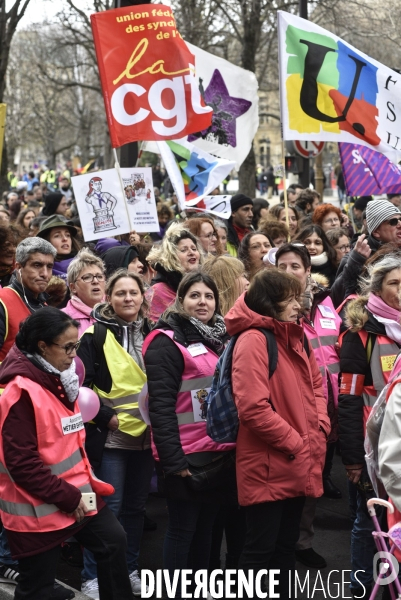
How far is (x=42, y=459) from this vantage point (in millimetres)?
3824

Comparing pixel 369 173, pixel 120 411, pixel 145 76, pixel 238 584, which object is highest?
pixel 145 76

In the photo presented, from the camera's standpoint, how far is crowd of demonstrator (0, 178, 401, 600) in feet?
12.7

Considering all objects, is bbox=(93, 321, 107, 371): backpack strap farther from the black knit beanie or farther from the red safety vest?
the black knit beanie

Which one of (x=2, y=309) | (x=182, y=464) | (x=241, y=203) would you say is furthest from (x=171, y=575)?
(x=241, y=203)

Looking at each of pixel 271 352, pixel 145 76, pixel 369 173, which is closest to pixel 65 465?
pixel 271 352

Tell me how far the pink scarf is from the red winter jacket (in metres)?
0.59

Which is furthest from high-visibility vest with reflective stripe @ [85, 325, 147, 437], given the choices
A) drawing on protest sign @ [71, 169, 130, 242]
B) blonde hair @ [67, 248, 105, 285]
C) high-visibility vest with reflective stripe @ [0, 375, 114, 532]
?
drawing on protest sign @ [71, 169, 130, 242]

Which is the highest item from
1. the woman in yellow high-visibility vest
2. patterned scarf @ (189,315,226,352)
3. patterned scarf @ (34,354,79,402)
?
patterned scarf @ (34,354,79,402)

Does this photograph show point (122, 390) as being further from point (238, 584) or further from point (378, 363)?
point (378, 363)

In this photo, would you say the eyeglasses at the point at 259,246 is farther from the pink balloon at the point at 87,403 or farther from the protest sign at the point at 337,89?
the pink balloon at the point at 87,403

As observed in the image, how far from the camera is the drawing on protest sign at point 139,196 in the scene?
780 centimetres

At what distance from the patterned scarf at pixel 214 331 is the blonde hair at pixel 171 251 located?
1120 millimetres

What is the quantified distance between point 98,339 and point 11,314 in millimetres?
523

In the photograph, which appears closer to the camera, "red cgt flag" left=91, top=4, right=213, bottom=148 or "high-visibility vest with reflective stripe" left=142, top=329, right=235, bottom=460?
"high-visibility vest with reflective stripe" left=142, top=329, right=235, bottom=460
